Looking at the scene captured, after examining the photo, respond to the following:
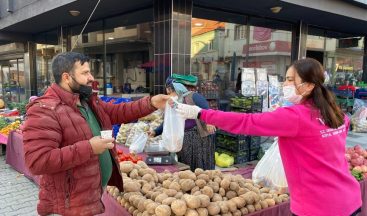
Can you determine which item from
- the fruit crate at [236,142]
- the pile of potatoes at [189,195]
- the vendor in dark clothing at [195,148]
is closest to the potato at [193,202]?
the pile of potatoes at [189,195]

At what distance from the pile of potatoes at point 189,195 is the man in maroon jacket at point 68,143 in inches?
18.4

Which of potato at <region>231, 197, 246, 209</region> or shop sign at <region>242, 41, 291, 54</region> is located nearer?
potato at <region>231, 197, 246, 209</region>

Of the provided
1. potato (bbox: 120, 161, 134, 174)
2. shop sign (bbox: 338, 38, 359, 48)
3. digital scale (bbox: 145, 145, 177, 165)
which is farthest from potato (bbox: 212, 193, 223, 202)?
shop sign (bbox: 338, 38, 359, 48)

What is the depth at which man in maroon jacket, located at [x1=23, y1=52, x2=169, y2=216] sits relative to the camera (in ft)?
5.69

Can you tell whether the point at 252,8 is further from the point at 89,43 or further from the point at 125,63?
the point at 89,43

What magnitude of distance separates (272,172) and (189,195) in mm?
1272

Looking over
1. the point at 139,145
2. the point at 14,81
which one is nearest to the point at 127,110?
the point at 139,145

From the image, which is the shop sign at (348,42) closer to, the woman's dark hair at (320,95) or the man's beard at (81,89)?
the woman's dark hair at (320,95)

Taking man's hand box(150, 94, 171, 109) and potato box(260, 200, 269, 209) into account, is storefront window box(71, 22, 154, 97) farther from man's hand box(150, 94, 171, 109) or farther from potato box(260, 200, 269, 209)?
potato box(260, 200, 269, 209)

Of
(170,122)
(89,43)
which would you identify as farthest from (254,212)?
(89,43)

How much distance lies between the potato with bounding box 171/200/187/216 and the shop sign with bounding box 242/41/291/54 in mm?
6604

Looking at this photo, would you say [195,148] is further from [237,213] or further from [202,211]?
[202,211]

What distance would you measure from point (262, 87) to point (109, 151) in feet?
19.7

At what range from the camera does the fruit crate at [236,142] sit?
5785 millimetres
